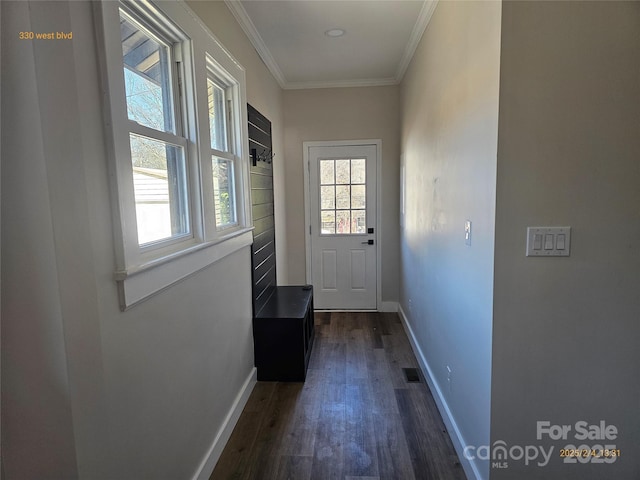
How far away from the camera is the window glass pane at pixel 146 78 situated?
1.32 metres

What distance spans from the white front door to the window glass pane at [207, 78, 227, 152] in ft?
6.32

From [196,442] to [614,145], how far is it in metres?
2.15

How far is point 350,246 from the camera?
432 cm

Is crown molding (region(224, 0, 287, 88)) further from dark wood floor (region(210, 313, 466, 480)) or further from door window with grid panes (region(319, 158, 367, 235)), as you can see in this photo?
dark wood floor (region(210, 313, 466, 480))

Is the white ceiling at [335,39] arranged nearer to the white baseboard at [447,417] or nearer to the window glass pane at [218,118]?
the window glass pane at [218,118]

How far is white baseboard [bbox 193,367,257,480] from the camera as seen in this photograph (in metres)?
1.77

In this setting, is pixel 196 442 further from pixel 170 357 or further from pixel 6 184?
pixel 6 184

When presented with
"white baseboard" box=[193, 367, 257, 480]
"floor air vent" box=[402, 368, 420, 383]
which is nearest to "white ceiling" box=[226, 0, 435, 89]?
"white baseboard" box=[193, 367, 257, 480]

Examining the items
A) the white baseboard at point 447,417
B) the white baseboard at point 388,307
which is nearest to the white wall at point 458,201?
the white baseboard at point 447,417

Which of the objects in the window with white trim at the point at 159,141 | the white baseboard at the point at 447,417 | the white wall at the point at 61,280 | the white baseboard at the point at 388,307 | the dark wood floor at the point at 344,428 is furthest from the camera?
the white baseboard at the point at 388,307

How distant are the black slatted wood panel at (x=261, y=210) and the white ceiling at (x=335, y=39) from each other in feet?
1.96

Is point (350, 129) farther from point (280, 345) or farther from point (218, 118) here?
point (280, 345)

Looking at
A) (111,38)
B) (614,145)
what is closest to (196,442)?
(111,38)

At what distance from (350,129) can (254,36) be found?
163 centimetres
